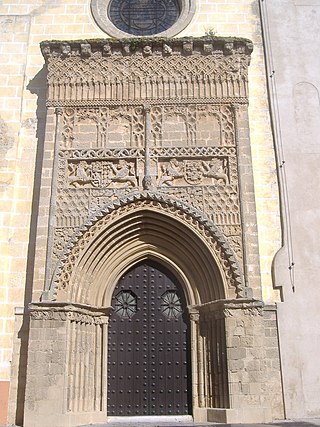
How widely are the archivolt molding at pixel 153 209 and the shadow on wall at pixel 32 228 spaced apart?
725 mm

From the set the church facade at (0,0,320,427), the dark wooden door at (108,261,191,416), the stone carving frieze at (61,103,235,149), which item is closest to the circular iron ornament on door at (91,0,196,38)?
the church facade at (0,0,320,427)

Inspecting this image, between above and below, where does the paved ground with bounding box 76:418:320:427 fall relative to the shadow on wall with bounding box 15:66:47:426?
below

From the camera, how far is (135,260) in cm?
911

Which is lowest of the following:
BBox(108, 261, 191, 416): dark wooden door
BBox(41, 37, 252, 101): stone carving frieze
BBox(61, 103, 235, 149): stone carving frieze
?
BBox(108, 261, 191, 416): dark wooden door

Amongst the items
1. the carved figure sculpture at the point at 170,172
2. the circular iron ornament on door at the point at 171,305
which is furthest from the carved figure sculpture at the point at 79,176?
the circular iron ornament on door at the point at 171,305

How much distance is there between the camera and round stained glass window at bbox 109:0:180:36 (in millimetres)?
A: 10820

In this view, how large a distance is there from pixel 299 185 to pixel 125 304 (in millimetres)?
3766

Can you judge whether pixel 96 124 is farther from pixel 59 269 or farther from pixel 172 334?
pixel 172 334

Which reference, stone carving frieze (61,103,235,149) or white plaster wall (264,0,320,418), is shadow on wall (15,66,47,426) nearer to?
stone carving frieze (61,103,235,149)

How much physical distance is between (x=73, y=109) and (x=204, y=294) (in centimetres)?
412

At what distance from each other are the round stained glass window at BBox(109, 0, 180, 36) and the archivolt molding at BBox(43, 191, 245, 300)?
4.12m

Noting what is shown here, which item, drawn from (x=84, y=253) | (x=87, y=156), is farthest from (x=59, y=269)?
(x=87, y=156)

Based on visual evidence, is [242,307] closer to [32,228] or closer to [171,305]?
[171,305]

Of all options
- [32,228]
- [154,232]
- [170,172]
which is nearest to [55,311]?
[32,228]
